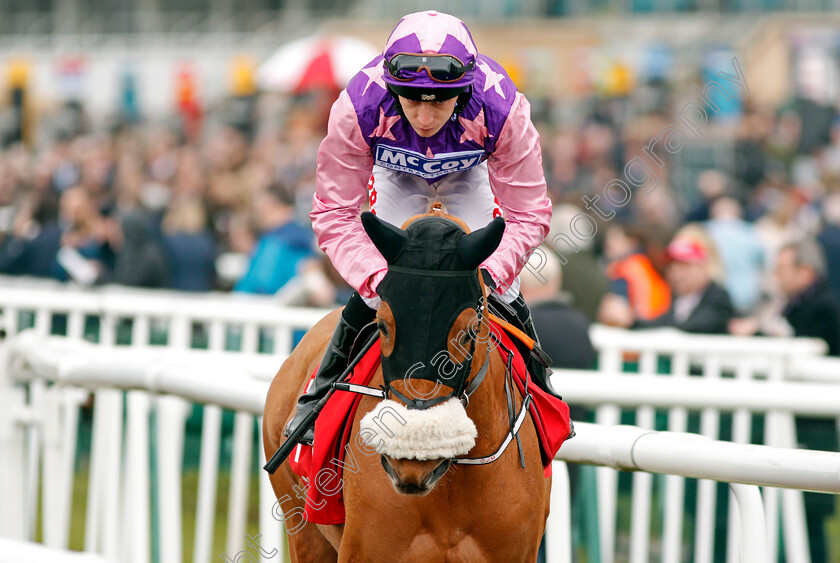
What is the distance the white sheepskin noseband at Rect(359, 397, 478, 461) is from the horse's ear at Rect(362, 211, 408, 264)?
0.40 meters

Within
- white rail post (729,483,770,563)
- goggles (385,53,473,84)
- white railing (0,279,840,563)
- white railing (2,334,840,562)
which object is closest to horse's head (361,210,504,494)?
goggles (385,53,473,84)

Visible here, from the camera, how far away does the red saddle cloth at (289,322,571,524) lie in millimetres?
3320

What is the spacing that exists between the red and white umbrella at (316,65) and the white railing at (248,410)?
305 inches

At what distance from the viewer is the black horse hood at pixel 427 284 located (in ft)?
9.45

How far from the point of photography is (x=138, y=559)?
14.3 feet

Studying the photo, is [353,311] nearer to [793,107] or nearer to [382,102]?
[382,102]

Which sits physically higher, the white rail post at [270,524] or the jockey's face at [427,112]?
the jockey's face at [427,112]

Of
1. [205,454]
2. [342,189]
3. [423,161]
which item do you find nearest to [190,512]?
[205,454]

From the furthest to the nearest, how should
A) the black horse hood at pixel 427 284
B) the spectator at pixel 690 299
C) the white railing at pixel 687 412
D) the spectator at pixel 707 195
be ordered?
the spectator at pixel 707 195, the spectator at pixel 690 299, the white railing at pixel 687 412, the black horse hood at pixel 427 284

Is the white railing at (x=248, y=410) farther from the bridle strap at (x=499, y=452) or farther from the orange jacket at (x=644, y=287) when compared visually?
the orange jacket at (x=644, y=287)

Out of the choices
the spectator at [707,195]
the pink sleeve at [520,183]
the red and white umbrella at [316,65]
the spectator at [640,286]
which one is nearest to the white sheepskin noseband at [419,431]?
the pink sleeve at [520,183]

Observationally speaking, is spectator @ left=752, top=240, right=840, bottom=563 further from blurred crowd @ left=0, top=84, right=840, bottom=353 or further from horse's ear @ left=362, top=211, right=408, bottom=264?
horse's ear @ left=362, top=211, right=408, bottom=264

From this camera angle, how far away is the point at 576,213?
23.7 ft

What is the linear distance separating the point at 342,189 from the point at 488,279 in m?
0.54
